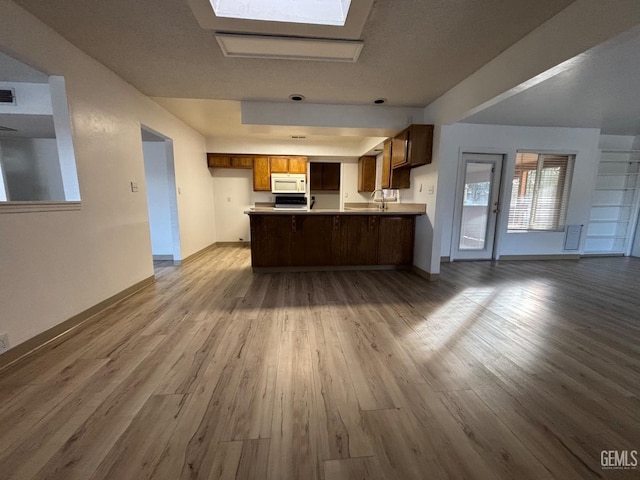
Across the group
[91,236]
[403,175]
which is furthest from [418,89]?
[91,236]

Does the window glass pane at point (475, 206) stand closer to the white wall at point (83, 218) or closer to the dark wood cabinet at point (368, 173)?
the dark wood cabinet at point (368, 173)

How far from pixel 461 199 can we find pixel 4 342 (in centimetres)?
562

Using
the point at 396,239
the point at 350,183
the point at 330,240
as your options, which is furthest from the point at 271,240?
the point at 350,183

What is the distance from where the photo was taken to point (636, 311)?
2486 mm

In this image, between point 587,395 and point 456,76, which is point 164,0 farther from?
point 587,395

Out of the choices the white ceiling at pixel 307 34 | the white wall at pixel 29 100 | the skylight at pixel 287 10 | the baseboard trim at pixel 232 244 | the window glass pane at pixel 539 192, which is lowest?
the baseboard trim at pixel 232 244

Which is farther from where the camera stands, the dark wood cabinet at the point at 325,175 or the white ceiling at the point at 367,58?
the dark wood cabinet at the point at 325,175

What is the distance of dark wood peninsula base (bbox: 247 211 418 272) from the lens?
3684mm

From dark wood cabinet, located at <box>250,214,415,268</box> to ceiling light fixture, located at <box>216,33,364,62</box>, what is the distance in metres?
1.96

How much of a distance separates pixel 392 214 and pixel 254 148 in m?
3.69

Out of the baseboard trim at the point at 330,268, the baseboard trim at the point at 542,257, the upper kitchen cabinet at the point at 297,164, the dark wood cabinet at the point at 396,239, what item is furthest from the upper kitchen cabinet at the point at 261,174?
the baseboard trim at the point at 542,257

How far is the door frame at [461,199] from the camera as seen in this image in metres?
4.35

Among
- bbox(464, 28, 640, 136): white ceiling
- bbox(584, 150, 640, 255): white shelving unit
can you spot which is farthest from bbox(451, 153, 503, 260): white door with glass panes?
bbox(584, 150, 640, 255): white shelving unit

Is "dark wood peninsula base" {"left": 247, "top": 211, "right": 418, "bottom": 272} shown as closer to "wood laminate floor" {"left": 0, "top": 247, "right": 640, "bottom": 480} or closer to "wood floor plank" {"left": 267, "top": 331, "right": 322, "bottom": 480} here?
"wood laminate floor" {"left": 0, "top": 247, "right": 640, "bottom": 480}
